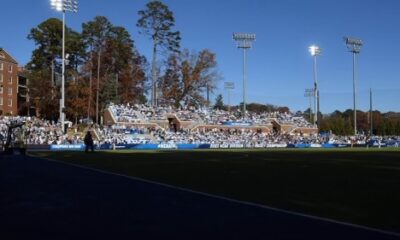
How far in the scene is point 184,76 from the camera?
106 metres

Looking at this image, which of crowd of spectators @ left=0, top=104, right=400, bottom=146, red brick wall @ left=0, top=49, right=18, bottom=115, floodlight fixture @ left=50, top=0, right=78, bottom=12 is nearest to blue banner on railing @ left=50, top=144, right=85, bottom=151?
crowd of spectators @ left=0, top=104, right=400, bottom=146

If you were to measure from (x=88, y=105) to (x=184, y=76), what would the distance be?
20422mm

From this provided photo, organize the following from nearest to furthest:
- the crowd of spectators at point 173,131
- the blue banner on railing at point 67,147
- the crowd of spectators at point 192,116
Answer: the blue banner on railing at point 67,147, the crowd of spectators at point 173,131, the crowd of spectators at point 192,116

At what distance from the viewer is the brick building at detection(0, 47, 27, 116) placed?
125 meters

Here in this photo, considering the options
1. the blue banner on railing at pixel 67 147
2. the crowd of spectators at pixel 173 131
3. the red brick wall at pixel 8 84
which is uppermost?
the red brick wall at pixel 8 84

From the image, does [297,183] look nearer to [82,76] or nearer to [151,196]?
[151,196]

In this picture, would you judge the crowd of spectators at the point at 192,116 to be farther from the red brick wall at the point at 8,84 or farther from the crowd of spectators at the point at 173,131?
the red brick wall at the point at 8,84

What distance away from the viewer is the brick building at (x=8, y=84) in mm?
124613

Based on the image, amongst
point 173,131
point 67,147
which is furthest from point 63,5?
point 173,131

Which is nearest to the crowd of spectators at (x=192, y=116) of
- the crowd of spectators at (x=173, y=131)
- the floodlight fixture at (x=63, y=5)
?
the crowd of spectators at (x=173, y=131)

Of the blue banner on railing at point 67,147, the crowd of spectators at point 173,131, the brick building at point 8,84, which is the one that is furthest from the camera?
the brick building at point 8,84

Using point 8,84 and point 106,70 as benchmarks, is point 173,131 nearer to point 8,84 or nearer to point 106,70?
point 106,70

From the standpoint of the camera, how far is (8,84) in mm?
128625

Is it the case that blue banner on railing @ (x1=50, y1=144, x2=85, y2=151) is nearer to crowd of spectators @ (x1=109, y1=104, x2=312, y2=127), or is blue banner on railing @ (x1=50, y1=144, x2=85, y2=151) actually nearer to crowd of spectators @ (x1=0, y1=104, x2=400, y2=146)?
crowd of spectators @ (x1=0, y1=104, x2=400, y2=146)
